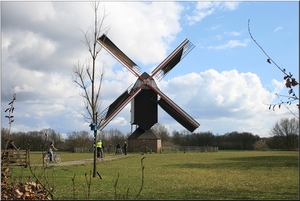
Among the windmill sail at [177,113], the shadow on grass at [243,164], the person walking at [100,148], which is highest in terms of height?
the windmill sail at [177,113]

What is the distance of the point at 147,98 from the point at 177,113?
12.2ft

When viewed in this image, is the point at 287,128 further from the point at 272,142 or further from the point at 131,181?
the point at 131,181

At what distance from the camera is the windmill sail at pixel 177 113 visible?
36.4 meters

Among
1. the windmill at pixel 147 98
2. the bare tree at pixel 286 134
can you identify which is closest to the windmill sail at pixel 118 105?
the windmill at pixel 147 98

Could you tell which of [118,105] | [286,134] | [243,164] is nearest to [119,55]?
[118,105]

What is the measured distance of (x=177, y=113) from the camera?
121 feet

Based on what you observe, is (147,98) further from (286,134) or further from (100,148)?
(286,134)

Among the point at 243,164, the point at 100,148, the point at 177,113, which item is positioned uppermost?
the point at 177,113

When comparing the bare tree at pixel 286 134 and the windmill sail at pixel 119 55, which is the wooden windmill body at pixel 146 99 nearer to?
the windmill sail at pixel 119 55

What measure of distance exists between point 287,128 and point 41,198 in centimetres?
6622

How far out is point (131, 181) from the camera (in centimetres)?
1278

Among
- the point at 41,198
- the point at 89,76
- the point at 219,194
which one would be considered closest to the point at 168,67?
the point at 89,76

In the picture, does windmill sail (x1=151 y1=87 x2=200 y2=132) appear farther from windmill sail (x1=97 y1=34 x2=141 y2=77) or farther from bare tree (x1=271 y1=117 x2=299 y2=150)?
bare tree (x1=271 y1=117 x2=299 y2=150)

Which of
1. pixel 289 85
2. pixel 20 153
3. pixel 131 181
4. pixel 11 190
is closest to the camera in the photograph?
pixel 289 85
